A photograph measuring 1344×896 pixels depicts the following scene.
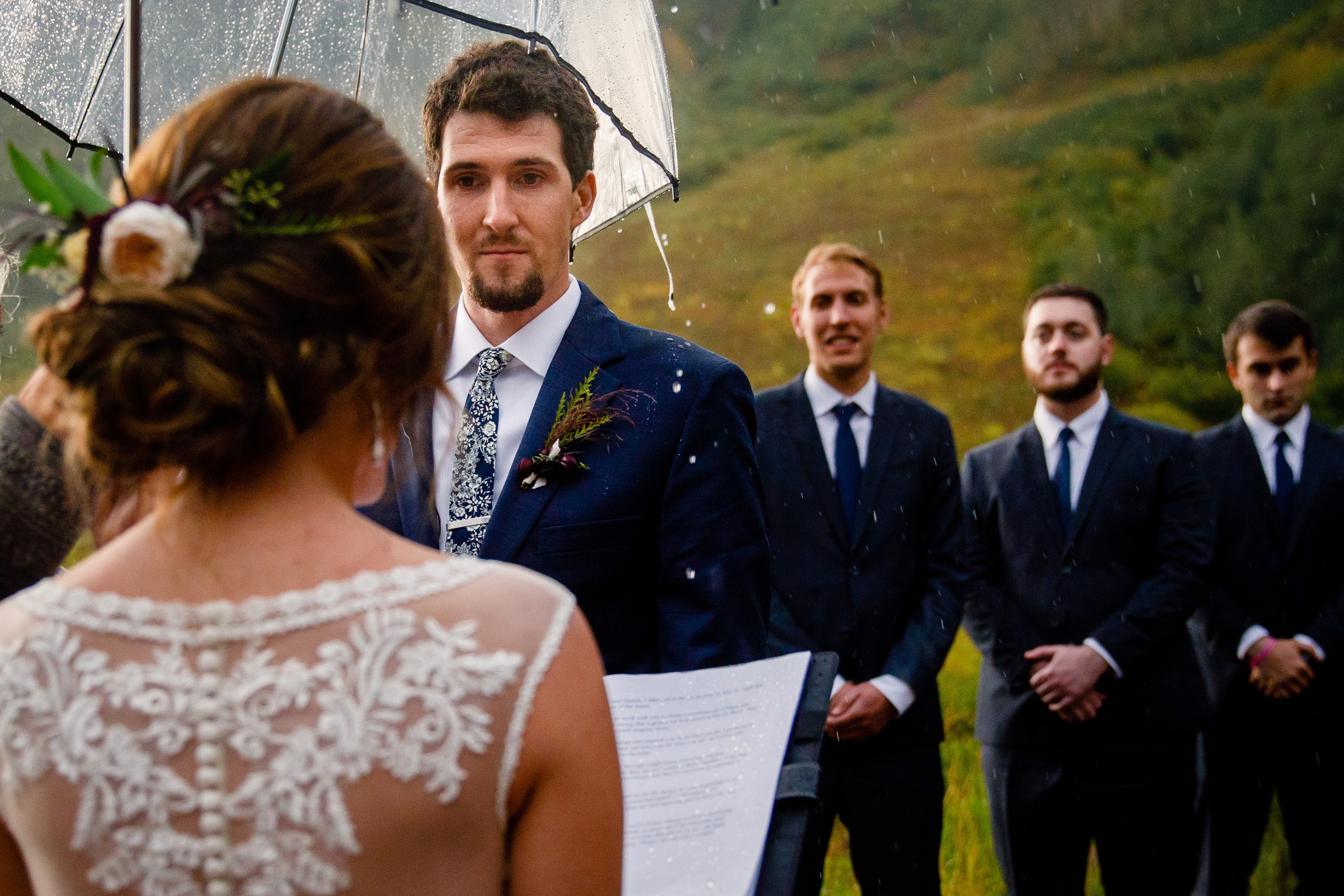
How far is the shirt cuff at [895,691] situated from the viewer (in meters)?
3.88

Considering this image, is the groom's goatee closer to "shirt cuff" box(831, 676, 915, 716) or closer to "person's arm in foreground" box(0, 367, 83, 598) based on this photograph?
"person's arm in foreground" box(0, 367, 83, 598)

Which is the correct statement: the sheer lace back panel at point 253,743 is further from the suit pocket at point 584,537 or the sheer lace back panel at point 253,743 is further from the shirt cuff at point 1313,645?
the shirt cuff at point 1313,645

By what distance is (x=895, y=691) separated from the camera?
3898mm

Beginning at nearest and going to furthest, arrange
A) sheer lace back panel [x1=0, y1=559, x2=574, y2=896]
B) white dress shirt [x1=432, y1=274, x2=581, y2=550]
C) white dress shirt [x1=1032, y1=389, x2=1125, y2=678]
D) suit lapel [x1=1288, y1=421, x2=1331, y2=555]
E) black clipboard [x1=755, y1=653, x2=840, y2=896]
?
sheer lace back panel [x1=0, y1=559, x2=574, y2=896] → black clipboard [x1=755, y1=653, x2=840, y2=896] → white dress shirt [x1=432, y1=274, x2=581, y2=550] → white dress shirt [x1=1032, y1=389, x2=1125, y2=678] → suit lapel [x1=1288, y1=421, x2=1331, y2=555]

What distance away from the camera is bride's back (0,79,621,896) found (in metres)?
1.07

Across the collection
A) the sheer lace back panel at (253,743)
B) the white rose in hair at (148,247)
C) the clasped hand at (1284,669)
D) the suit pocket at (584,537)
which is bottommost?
the clasped hand at (1284,669)

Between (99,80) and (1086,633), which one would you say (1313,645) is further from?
(99,80)

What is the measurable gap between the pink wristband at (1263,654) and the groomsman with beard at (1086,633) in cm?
48

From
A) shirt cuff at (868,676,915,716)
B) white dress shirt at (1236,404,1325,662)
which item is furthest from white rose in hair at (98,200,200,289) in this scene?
white dress shirt at (1236,404,1325,662)

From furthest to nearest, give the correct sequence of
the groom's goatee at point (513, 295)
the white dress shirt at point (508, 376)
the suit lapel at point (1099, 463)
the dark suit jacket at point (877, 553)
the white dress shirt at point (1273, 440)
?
the white dress shirt at point (1273, 440) → the suit lapel at point (1099, 463) → the dark suit jacket at point (877, 553) → the groom's goatee at point (513, 295) → the white dress shirt at point (508, 376)

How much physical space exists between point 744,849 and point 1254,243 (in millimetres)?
8045

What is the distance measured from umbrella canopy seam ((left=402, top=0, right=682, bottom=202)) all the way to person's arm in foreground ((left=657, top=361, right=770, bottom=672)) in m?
0.62

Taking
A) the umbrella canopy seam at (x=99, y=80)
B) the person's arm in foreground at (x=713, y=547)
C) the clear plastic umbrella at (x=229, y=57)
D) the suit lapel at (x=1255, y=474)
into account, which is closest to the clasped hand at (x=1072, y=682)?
the suit lapel at (x=1255, y=474)

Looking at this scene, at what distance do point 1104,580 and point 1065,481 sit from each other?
40 centimetres
